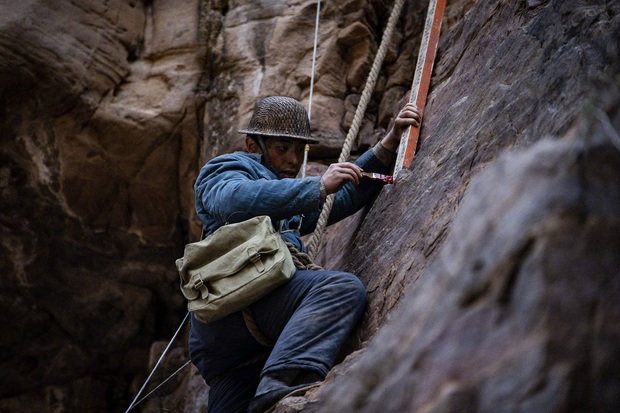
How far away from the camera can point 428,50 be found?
523cm

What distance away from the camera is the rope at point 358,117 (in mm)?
4734

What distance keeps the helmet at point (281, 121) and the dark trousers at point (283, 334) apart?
3.40ft

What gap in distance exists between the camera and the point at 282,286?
4.02 m

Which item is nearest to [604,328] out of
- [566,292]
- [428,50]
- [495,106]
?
[566,292]

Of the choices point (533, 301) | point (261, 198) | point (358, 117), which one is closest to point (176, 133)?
point (358, 117)

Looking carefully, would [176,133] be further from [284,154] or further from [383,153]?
[383,153]

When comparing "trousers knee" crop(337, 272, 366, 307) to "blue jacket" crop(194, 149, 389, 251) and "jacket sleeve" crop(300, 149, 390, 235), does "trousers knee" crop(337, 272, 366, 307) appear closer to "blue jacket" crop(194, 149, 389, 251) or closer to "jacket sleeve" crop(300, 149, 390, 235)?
"blue jacket" crop(194, 149, 389, 251)

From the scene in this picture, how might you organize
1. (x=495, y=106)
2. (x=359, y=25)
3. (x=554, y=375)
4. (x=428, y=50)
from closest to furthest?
(x=554, y=375), (x=495, y=106), (x=428, y=50), (x=359, y=25)

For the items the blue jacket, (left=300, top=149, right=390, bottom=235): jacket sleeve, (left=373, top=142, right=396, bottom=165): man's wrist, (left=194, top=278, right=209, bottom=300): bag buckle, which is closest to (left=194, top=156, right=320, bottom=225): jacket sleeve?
the blue jacket

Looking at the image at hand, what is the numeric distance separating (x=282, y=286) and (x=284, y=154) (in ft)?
3.44

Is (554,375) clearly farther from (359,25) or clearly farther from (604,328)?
(359,25)

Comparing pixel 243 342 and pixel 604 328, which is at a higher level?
pixel 604 328

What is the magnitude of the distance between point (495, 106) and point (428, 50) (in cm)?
134

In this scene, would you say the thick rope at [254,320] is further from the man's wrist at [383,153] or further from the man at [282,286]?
the man's wrist at [383,153]
